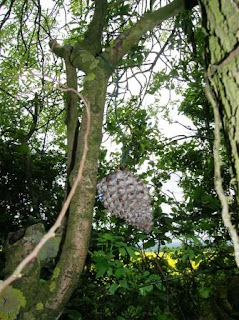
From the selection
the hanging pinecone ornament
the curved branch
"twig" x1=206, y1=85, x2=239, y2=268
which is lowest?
"twig" x1=206, y1=85, x2=239, y2=268

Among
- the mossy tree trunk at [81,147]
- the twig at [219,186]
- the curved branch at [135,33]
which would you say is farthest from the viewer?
the curved branch at [135,33]

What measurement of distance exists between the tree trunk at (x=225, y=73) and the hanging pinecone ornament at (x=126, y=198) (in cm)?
106

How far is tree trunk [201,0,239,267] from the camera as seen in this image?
0.83 metres

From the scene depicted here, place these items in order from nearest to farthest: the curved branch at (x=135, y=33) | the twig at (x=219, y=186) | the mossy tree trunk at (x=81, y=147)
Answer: the twig at (x=219, y=186), the mossy tree trunk at (x=81, y=147), the curved branch at (x=135, y=33)

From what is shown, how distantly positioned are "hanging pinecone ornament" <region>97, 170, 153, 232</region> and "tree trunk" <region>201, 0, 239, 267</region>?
106 centimetres

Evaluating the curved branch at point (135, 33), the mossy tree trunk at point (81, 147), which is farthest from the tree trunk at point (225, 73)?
the curved branch at point (135, 33)

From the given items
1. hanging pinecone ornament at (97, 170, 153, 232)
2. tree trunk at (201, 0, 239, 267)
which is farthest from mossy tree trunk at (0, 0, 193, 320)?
tree trunk at (201, 0, 239, 267)

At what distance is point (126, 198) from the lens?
1.91m

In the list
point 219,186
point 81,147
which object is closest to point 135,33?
point 81,147

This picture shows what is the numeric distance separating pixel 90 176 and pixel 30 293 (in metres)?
0.57

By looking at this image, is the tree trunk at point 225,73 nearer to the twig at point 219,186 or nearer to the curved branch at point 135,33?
the twig at point 219,186

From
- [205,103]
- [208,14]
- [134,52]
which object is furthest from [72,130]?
[205,103]

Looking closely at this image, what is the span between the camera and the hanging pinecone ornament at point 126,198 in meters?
1.90

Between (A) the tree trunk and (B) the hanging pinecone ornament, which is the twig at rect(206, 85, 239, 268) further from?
(B) the hanging pinecone ornament
